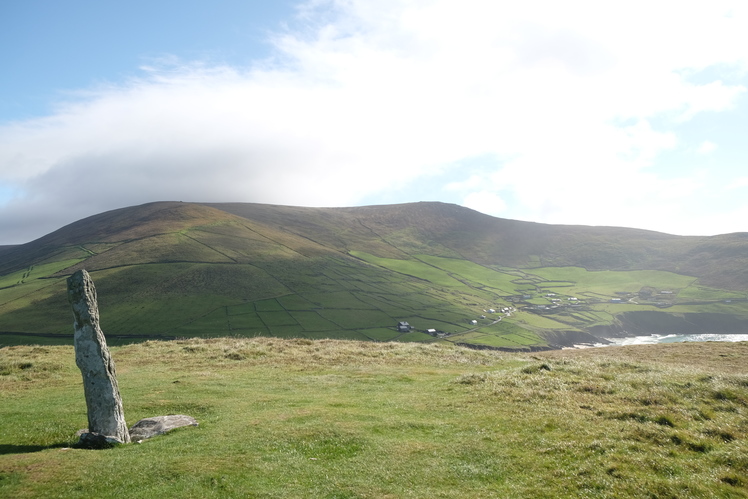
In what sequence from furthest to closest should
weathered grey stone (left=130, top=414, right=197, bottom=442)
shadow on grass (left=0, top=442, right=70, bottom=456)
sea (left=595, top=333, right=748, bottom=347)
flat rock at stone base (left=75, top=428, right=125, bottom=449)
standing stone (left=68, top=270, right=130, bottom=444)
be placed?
sea (left=595, top=333, right=748, bottom=347)
weathered grey stone (left=130, top=414, right=197, bottom=442)
standing stone (left=68, top=270, right=130, bottom=444)
flat rock at stone base (left=75, top=428, right=125, bottom=449)
shadow on grass (left=0, top=442, right=70, bottom=456)

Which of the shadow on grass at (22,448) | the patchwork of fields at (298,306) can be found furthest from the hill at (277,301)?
the shadow on grass at (22,448)

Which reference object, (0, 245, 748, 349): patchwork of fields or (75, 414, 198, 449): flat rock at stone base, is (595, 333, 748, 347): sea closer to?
(0, 245, 748, 349): patchwork of fields

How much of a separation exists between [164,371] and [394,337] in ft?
280

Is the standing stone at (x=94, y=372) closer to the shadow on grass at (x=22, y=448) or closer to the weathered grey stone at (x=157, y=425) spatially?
the weathered grey stone at (x=157, y=425)

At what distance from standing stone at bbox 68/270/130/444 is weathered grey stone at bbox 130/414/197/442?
579 millimetres

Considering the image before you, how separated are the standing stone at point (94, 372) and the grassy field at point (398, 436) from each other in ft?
4.64

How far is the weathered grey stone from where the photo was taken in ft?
69.1

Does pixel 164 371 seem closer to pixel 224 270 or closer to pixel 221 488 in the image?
pixel 221 488

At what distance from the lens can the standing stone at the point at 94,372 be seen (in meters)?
20.2

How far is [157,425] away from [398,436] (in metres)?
11.9

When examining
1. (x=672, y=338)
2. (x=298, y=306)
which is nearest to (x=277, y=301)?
(x=298, y=306)

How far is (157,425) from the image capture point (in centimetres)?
2170

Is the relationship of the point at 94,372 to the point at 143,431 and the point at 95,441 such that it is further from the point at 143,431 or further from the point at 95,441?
the point at 143,431

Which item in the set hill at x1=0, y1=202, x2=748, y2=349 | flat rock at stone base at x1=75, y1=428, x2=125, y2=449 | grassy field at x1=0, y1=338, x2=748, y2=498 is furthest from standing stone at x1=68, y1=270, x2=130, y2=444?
hill at x1=0, y1=202, x2=748, y2=349
